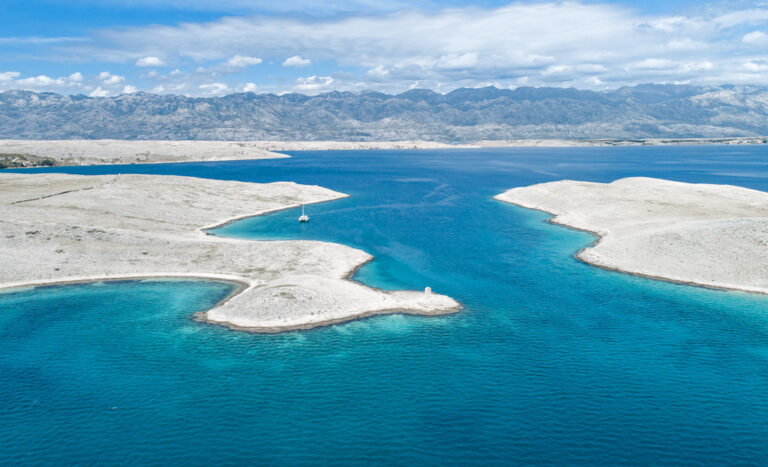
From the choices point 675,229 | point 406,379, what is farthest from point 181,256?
point 675,229

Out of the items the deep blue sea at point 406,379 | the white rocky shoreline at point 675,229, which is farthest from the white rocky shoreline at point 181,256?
the white rocky shoreline at point 675,229

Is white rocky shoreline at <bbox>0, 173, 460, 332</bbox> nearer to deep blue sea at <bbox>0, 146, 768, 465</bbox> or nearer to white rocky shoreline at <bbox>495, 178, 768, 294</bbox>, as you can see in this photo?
deep blue sea at <bbox>0, 146, 768, 465</bbox>

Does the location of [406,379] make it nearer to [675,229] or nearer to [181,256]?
[181,256]

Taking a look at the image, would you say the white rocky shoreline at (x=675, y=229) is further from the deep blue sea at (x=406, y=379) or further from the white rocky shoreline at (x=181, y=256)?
the white rocky shoreline at (x=181, y=256)

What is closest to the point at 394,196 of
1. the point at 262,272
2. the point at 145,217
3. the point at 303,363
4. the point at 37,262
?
the point at 145,217

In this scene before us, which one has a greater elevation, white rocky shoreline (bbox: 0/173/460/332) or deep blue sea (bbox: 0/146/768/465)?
white rocky shoreline (bbox: 0/173/460/332)

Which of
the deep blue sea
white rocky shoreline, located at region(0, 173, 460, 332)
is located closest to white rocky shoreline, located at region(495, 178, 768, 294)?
the deep blue sea

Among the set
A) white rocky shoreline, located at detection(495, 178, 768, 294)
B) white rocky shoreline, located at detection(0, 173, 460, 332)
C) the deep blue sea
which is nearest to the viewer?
the deep blue sea

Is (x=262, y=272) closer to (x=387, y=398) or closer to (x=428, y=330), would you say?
(x=428, y=330)
